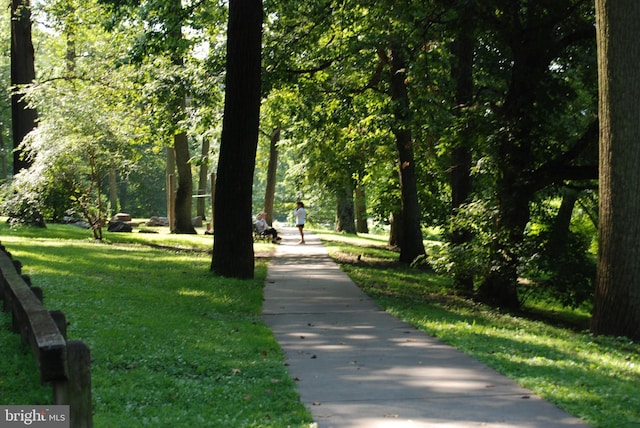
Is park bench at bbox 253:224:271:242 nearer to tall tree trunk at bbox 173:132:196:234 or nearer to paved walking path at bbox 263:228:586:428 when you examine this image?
tall tree trunk at bbox 173:132:196:234

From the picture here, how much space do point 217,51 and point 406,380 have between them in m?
14.3

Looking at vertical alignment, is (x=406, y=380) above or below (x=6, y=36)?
below

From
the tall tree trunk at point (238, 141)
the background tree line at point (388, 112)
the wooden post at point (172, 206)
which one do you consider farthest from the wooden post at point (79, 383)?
the wooden post at point (172, 206)

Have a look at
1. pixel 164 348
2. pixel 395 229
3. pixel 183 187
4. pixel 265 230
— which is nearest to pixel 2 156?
pixel 183 187

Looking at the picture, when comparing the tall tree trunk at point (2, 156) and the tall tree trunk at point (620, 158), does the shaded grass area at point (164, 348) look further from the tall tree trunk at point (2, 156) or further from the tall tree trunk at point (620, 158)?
the tall tree trunk at point (2, 156)

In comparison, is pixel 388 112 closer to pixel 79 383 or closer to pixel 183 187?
pixel 183 187

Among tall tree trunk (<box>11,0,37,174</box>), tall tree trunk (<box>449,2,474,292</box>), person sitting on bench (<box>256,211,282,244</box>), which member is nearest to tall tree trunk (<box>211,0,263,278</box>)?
tall tree trunk (<box>449,2,474,292</box>)

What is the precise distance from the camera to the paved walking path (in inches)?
239

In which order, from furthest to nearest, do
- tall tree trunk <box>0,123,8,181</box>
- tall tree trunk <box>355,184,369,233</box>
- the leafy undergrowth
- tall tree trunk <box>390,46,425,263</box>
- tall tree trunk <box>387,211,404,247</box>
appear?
tall tree trunk <box>0,123,8,181</box>, tall tree trunk <box>355,184,369,233</box>, tall tree trunk <box>387,211,404,247</box>, tall tree trunk <box>390,46,425,263</box>, the leafy undergrowth

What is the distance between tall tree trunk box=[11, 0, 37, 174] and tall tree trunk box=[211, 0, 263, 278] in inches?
548

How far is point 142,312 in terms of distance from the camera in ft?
35.7

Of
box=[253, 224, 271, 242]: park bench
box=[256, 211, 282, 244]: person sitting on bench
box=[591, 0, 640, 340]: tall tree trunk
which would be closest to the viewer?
box=[591, 0, 640, 340]: tall tree trunk

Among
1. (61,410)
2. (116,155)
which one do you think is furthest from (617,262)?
(116,155)

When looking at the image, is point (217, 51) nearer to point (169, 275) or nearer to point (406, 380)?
point (169, 275)
